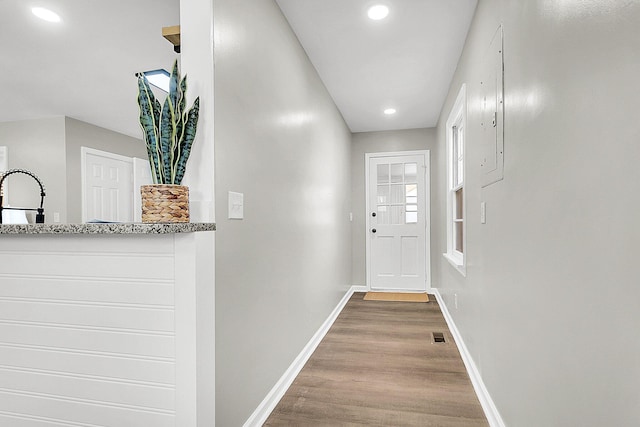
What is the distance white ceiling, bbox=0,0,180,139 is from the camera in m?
2.18

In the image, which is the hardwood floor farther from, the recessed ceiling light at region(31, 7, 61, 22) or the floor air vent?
the recessed ceiling light at region(31, 7, 61, 22)

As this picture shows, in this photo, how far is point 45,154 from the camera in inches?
167

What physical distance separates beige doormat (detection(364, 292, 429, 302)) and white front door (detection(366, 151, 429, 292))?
0.58 feet

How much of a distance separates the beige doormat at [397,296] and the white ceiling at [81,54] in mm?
3720

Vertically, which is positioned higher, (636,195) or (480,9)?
(480,9)

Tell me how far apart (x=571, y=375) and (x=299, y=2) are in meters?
2.33

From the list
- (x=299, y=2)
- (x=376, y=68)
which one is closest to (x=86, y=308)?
(x=299, y=2)

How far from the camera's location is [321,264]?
11.2 feet

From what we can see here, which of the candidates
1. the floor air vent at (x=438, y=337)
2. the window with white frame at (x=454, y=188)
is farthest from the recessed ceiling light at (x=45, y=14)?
the floor air vent at (x=438, y=337)

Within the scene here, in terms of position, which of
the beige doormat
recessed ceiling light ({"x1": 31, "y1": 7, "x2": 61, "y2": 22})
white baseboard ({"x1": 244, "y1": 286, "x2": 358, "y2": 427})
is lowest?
the beige doormat

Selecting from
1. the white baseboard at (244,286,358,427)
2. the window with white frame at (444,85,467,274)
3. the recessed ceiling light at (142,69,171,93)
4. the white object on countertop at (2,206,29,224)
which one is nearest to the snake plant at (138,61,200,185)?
the recessed ceiling light at (142,69,171,93)

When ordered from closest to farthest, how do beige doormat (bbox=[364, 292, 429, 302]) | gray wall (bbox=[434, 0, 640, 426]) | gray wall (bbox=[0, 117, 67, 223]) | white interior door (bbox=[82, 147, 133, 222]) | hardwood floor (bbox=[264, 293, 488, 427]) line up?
gray wall (bbox=[434, 0, 640, 426])
hardwood floor (bbox=[264, 293, 488, 427])
gray wall (bbox=[0, 117, 67, 223])
white interior door (bbox=[82, 147, 133, 222])
beige doormat (bbox=[364, 292, 429, 302])

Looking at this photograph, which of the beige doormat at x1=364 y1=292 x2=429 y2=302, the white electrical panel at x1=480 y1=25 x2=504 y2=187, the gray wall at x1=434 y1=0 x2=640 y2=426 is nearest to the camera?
the gray wall at x1=434 y1=0 x2=640 y2=426

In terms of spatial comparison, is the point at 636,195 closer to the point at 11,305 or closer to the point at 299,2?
the point at 11,305
